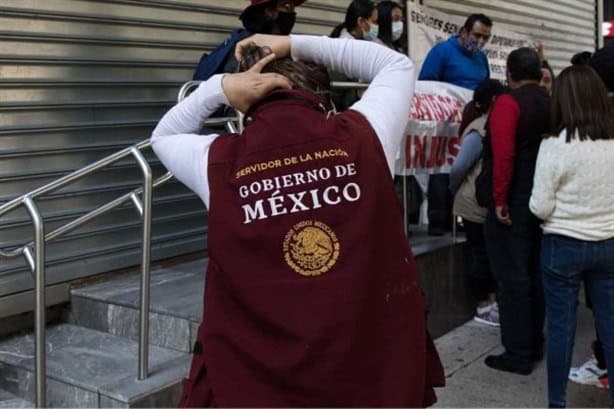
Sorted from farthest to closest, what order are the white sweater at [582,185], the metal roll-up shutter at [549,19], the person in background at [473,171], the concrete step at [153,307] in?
the metal roll-up shutter at [549,19], the person in background at [473,171], the concrete step at [153,307], the white sweater at [582,185]

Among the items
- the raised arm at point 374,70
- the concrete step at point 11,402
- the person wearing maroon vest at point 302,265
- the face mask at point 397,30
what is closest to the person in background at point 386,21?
the face mask at point 397,30

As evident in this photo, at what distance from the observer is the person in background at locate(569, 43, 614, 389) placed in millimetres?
4020

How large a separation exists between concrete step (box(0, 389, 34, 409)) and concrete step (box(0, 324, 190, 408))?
0.08 feet

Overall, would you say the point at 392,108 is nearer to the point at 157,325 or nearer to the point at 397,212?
the point at 397,212

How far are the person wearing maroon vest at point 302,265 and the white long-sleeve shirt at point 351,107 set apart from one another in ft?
0.05

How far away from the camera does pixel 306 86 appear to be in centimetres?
171

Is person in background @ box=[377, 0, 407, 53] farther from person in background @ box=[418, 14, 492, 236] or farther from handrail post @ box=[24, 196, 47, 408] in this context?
handrail post @ box=[24, 196, 47, 408]

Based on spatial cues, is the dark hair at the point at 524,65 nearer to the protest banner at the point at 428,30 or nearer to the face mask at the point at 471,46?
the face mask at the point at 471,46

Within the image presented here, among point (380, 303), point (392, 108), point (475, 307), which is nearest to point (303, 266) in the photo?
point (380, 303)

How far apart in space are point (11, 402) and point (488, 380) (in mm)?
2839

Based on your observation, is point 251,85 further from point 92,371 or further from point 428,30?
point 428,30

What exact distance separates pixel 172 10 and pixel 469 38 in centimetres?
278

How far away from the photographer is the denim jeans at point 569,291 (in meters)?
3.60

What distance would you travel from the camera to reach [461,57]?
6570 millimetres
